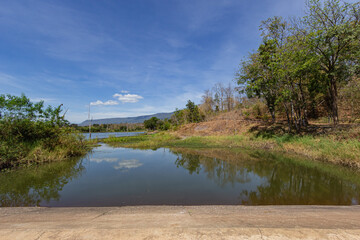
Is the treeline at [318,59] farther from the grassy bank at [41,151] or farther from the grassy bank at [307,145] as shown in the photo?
the grassy bank at [41,151]

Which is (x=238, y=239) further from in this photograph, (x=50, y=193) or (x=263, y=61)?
(x=263, y=61)

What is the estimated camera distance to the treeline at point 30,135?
33.9 feet

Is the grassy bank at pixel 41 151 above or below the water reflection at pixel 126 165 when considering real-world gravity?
above

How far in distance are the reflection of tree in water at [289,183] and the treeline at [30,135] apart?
1086cm

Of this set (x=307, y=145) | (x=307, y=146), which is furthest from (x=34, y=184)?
(x=307, y=145)

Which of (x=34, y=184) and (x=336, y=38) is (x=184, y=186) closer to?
(x=34, y=184)

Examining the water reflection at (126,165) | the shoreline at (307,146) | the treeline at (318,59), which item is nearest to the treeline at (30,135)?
the water reflection at (126,165)

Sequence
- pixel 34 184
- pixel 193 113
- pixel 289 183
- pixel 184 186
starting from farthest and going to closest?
pixel 193 113 → pixel 34 184 → pixel 289 183 → pixel 184 186

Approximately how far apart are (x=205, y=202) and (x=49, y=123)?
542 inches

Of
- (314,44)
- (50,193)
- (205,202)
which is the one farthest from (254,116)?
(50,193)

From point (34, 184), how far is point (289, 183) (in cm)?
1187

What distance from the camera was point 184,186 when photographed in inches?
286

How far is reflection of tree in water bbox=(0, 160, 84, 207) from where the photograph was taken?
5.97 metres

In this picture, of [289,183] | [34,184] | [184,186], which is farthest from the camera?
[34,184]
